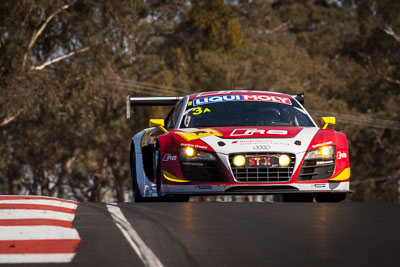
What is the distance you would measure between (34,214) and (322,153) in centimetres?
343

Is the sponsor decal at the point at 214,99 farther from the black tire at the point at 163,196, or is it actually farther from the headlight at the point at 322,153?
the headlight at the point at 322,153

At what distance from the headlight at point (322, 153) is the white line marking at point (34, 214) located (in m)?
2.89

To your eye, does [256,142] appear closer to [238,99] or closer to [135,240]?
[238,99]

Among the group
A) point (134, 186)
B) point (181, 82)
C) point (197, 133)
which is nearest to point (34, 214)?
point (197, 133)

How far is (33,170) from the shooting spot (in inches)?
Answer: 1823

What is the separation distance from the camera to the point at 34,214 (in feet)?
23.8

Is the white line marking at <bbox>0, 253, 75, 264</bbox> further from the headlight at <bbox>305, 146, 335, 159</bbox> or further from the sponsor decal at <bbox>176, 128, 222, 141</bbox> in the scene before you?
the headlight at <bbox>305, 146, 335, 159</bbox>

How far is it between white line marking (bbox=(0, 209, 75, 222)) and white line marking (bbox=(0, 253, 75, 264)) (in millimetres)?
1606

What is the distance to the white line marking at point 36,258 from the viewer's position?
5.31 metres

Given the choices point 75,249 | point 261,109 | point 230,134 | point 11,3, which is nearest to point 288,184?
point 230,134

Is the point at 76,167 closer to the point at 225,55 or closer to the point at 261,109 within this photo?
the point at 225,55

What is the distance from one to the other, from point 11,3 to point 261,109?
22703 mm

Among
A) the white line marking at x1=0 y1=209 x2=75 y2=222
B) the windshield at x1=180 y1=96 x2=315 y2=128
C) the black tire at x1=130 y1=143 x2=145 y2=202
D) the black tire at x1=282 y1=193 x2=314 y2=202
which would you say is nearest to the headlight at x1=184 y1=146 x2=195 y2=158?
the windshield at x1=180 y1=96 x2=315 y2=128

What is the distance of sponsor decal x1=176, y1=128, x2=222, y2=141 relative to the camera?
9.37 metres
